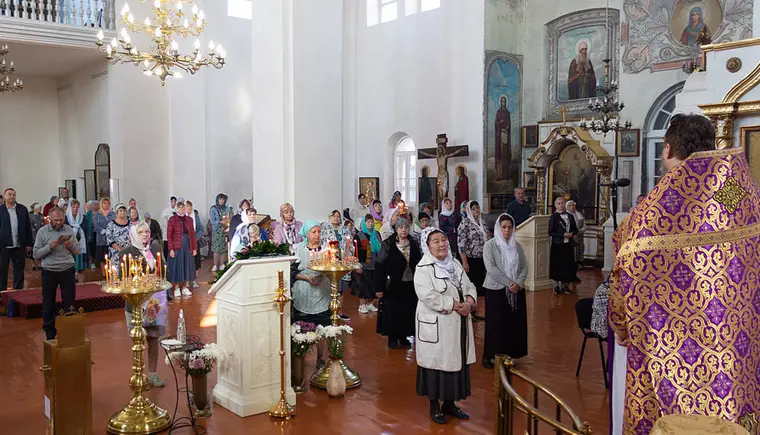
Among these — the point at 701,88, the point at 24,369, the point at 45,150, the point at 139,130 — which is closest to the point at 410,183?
the point at 139,130

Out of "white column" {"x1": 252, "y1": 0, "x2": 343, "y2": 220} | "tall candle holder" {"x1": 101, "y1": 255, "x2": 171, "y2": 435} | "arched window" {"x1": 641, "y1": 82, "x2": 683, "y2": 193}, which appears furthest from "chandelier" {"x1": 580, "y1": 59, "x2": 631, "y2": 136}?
"tall candle holder" {"x1": 101, "y1": 255, "x2": 171, "y2": 435}

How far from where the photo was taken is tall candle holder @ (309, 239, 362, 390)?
21.7ft

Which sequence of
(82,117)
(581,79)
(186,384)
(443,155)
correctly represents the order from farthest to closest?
1. (82,117)
2. (443,155)
3. (581,79)
4. (186,384)

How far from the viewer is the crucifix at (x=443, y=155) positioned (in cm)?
1741

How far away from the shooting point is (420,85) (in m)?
18.9

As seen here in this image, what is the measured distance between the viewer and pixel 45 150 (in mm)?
20859

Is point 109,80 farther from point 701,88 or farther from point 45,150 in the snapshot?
point 701,88

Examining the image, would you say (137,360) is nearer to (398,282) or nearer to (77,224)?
(398,282)

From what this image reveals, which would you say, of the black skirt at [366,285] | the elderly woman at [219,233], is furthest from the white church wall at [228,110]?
the black skirt at [366,285]

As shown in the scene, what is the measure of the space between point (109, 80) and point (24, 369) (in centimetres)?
1176

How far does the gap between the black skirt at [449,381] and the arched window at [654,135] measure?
11.4m

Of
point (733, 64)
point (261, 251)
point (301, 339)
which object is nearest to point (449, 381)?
point (301, 339)

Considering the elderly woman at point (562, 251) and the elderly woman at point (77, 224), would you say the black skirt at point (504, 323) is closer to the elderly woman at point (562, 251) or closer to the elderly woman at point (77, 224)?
the elderly woman at point (562, 251)

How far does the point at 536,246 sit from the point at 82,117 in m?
14.3
